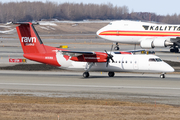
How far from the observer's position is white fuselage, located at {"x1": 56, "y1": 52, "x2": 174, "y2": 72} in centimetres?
2941

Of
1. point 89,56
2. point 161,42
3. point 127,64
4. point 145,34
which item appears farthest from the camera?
point 145,34

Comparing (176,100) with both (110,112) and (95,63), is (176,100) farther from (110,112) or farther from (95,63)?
(95,63)

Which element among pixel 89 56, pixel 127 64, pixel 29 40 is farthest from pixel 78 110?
pixel 29 40

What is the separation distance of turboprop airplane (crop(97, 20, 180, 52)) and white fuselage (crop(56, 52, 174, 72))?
78.8 feet

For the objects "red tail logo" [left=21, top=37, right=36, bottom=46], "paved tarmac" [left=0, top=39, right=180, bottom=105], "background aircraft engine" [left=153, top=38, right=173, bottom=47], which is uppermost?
"red tail logo" [left=21, top=37, right=36, bottom=46]

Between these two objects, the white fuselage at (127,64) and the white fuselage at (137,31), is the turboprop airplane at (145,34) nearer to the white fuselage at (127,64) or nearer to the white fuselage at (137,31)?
the white fuselage at (137,31)

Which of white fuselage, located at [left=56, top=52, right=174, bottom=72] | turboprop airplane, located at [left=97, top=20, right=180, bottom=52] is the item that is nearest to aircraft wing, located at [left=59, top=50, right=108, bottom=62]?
white fuselage, located at [left=56, top=52, right=174, bottom=72]

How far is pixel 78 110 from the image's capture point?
57.0ft

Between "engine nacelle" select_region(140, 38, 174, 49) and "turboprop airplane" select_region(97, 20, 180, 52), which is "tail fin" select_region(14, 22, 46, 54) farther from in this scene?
"turboprop airplane" select_region(97, 20, 180, 52)

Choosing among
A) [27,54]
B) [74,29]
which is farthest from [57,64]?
[74,29]

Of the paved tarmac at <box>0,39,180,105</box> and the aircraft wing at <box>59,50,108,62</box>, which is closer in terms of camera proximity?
the paved tarmac at <box>0,39,180,105</box>

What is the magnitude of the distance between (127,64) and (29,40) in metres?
10.9

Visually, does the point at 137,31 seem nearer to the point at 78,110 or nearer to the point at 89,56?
the point at 89,56

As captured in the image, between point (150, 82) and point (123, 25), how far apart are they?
31.6 m
